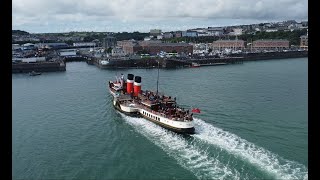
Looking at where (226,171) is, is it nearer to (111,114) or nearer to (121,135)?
(121,135)

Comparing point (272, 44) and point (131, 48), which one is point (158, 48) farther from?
point (272, 44)

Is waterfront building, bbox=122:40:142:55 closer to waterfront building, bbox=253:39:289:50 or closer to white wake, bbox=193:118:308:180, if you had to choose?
waterfront building, bbox=253:39:289:50

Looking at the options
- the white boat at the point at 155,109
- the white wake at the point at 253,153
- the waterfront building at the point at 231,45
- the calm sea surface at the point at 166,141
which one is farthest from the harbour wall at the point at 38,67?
the waterfront building at the point at 231,45

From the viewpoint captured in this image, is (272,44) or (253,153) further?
(272,44)

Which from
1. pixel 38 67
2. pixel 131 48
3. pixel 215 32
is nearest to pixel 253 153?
pixel 38 67

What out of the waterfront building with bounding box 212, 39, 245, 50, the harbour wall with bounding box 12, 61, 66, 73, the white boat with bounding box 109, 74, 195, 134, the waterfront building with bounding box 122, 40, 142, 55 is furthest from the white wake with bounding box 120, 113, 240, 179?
Answer: the waterfront building with bounding box 212, 39, 245, 50

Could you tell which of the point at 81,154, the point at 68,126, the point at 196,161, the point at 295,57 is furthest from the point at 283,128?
the point at 295,57
